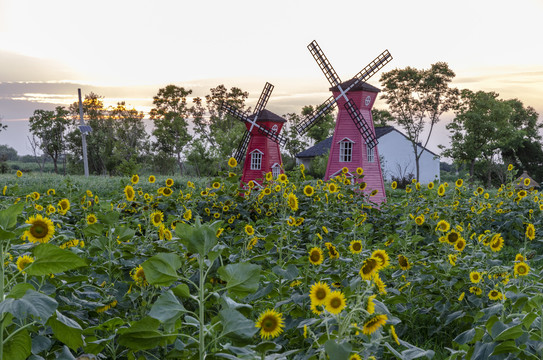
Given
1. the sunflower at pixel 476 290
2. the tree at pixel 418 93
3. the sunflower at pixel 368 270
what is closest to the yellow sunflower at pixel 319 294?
the sunflower at pixel 368 270

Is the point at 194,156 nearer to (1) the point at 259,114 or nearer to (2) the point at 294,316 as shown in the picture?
(1) the point at 259,114

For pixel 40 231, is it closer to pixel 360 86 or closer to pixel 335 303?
pixel 335 303

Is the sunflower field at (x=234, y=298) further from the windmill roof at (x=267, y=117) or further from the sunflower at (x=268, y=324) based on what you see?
the windmill roof at (x=267, y=117)

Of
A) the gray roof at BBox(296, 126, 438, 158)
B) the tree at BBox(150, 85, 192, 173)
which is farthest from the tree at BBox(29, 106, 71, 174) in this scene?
the gray roof at BBox(296, 126, 438, 158)

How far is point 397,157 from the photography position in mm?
41031

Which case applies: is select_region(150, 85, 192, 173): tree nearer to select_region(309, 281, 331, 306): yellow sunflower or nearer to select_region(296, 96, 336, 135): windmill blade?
select_region(296, 96, 336, 135): windmill blade

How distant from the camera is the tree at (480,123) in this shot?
118 feet

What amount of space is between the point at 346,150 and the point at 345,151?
0.23 feet

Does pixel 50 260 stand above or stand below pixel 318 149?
above

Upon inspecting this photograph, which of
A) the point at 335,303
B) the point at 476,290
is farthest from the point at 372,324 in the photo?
the point at 476,290

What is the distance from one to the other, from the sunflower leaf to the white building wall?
39911mm

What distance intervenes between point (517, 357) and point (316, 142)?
156ft

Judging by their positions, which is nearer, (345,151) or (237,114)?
(345,151)

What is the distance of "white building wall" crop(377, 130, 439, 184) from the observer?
4044cm
